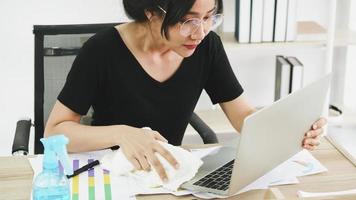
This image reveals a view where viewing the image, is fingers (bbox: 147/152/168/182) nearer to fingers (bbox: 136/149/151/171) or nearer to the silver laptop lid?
fingers (bbox: 136/149/151/171)

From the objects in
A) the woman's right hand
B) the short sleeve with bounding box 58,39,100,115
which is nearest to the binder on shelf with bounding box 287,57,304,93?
the short sleeve with bounding box 58,39,100,115

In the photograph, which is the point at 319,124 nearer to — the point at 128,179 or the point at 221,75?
the point at 221,75

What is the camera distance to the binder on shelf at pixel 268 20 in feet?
7.54

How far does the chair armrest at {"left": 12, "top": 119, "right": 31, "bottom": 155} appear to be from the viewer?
1621mm

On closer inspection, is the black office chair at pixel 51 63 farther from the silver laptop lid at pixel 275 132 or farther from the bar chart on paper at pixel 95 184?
the silver laptop lid at pixel 275 132

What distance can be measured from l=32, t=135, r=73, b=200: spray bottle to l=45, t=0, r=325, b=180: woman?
202 mm

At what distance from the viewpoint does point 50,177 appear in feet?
3.71

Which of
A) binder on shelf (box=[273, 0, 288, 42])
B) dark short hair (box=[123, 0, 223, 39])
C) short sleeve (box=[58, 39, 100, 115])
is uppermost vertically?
dark short hair (box=[123, 0, 223, 39])

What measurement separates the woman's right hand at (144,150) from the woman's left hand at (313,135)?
1.21 ft

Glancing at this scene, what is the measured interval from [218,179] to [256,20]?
46.0 inches

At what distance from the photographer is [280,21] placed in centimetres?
233

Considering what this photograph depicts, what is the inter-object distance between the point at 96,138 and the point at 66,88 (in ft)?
0.65

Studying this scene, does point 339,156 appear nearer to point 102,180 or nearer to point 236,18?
point 102,180

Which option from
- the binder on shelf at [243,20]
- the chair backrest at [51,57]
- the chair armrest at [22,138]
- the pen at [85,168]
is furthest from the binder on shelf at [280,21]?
the pen at [85,168]
